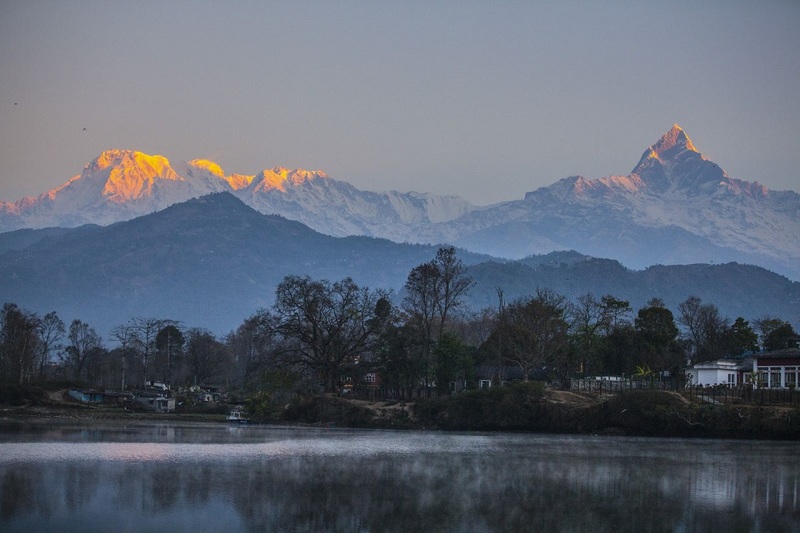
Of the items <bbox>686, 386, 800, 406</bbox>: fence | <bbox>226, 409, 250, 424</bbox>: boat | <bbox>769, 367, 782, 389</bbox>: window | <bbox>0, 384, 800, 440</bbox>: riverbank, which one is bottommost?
<bbox>226, 409, 250, 424</bbox>: boat

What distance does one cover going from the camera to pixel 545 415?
76.4 m

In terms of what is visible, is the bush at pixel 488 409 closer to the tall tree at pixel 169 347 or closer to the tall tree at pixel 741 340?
the tall tree at pixel 741 340

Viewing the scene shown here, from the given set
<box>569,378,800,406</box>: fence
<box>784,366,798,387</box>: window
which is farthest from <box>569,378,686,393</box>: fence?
<box>784,366,798,387</box>: window

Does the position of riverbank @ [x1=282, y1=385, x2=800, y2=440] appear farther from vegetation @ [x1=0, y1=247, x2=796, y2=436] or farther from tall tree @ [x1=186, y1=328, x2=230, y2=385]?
tall tree @ [x1=186, y1=328, x2=230, y2=385]

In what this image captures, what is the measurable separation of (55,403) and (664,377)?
60.0 m

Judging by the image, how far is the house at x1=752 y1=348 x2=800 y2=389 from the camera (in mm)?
80438

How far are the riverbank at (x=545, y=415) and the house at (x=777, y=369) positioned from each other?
38.9ft

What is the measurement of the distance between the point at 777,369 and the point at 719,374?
7523 mm

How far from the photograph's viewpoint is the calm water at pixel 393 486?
34.3 metres

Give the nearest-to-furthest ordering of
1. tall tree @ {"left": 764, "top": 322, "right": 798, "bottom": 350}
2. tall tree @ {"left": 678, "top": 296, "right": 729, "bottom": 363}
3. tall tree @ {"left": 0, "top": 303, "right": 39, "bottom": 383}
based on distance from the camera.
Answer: tall tree @ {"left": 764, "top": 322, "right": 798, "bottom": 350} < tall tree @ {"left": 0, "top": 303, "right": 39, "bottom": 383} < tall tree @ {"left": 678, "top": 296, "right": 729, "bottom": 363}

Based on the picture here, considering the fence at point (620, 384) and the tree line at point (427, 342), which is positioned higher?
the tree line at point (427, 342)

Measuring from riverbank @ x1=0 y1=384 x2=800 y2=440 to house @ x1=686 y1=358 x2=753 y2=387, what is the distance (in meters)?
14.3

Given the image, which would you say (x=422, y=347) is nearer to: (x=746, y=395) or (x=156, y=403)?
(x=746, y=395)

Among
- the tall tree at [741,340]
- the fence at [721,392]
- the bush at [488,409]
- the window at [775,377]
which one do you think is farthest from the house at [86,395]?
the window at [775,377]
